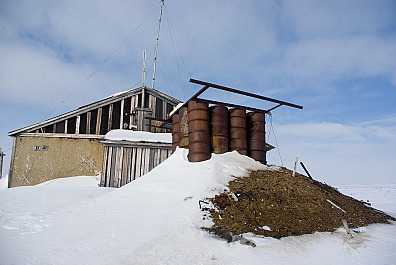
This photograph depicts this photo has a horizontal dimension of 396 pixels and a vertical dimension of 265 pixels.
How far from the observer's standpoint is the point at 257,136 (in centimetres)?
824

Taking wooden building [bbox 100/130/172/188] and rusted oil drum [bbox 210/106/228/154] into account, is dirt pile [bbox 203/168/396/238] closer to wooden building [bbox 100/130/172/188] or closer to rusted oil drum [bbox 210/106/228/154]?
rusted oil drum [bbox 210/106/228/154]

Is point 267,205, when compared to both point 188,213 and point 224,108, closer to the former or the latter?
point 188,213

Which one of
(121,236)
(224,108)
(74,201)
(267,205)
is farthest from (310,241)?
(74,201)

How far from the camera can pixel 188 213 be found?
4.50 metres

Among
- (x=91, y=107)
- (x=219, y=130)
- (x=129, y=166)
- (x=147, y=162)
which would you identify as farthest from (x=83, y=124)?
(x=219, y=130)

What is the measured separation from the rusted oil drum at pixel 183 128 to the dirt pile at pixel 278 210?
250 cm

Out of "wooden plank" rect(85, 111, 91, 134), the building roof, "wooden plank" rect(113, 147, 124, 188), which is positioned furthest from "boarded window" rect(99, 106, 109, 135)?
"wooden plank" rect(113, 147, 124, 188)

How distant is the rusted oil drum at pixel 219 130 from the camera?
7.43m

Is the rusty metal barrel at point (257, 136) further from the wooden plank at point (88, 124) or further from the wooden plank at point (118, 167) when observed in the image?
the wooden plank at point (88, 124)

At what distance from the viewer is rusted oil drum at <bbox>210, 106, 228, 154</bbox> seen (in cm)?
743

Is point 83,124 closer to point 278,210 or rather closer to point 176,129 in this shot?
point 176,129

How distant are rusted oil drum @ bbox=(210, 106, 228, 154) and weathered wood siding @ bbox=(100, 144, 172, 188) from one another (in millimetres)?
4280

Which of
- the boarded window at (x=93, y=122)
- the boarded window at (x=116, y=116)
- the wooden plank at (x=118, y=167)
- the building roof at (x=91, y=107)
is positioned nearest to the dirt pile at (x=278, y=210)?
the wooden plank at (x=118, y=167)

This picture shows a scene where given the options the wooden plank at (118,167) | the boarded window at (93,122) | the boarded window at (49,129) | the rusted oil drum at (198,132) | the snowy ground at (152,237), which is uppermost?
the boarded window at (93,122)
